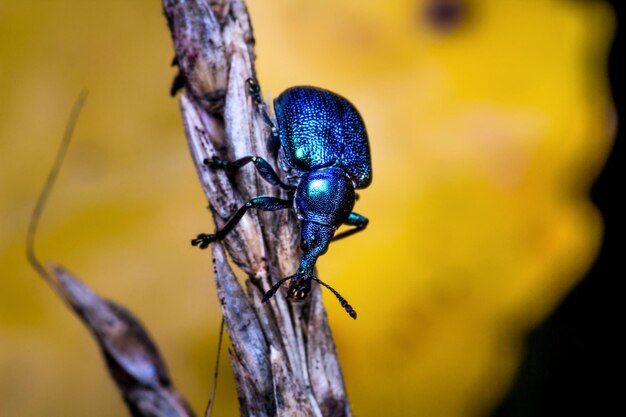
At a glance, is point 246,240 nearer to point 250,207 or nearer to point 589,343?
point 250,207

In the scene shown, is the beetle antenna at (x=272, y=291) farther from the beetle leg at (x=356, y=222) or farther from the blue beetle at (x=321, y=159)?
the beetle leg at (x=356, y=222)

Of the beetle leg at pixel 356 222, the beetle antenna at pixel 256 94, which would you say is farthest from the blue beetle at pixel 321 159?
the beetle antenna at pixel 256 94

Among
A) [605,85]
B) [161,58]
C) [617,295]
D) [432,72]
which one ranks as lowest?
[617,295]

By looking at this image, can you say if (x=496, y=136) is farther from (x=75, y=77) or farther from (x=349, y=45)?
(x=75, y=77)

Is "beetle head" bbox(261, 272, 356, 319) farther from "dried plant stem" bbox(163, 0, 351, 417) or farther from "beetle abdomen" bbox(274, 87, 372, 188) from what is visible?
"beetle abdomen" bbox(274, 87, 372, 188)

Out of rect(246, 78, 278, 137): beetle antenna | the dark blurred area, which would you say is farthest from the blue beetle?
the dark blurred area

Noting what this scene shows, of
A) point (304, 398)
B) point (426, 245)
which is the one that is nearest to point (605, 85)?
point (426, 245)
